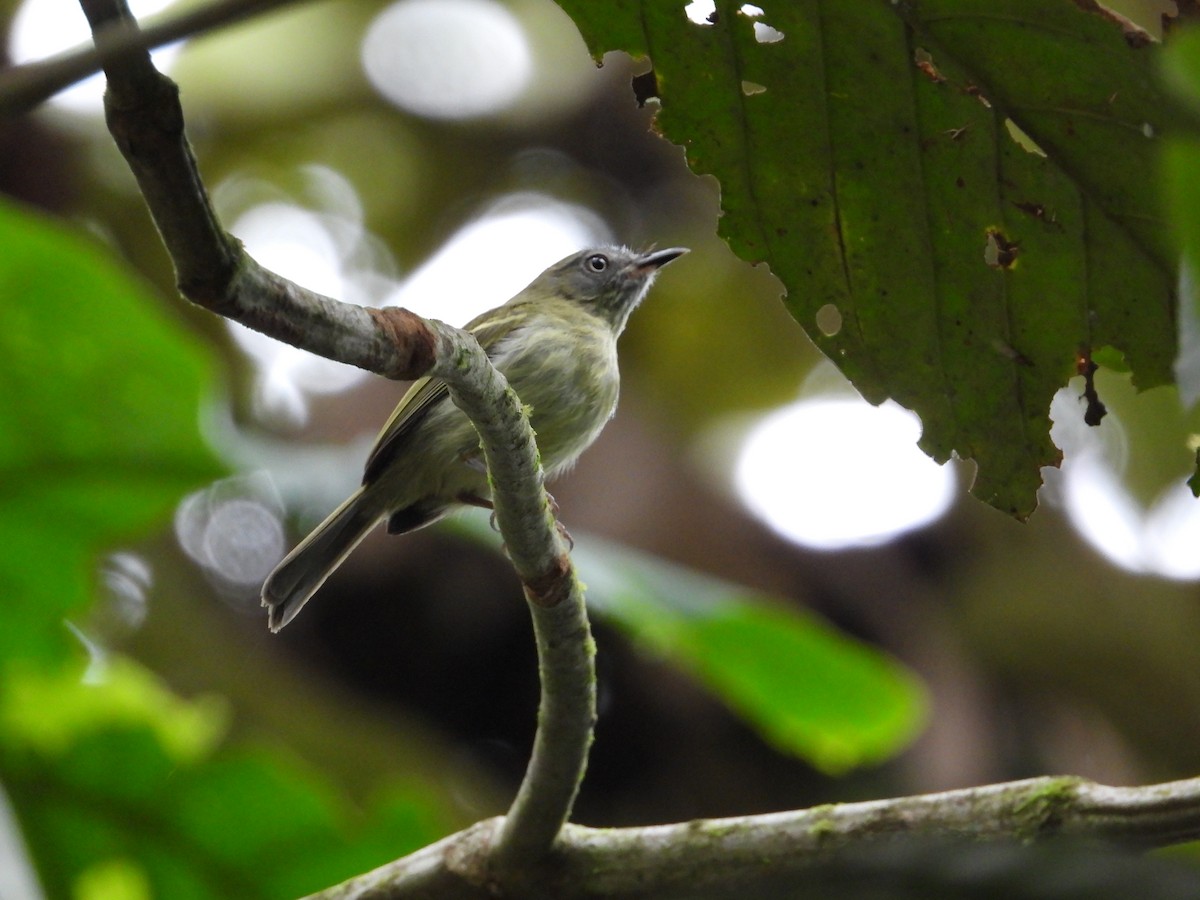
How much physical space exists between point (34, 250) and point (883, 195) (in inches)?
90.2

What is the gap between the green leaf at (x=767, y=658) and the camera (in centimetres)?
402

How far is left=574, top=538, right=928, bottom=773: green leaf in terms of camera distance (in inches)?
158

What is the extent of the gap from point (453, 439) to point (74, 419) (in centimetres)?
115

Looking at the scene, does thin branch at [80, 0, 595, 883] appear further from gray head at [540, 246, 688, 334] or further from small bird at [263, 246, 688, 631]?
gray head at [540, 246, 688, 334]

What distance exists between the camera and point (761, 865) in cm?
229

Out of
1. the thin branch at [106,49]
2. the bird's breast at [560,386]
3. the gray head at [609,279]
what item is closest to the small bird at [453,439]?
the bird's breast at [560,386]

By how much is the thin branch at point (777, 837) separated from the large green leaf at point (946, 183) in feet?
1.71

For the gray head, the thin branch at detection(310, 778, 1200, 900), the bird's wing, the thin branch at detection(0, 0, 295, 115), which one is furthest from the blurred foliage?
the gray head

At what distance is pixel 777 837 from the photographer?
2295 millimetres

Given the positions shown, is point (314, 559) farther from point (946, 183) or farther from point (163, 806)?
point (946, 183)

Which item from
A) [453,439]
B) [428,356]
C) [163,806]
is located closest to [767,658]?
[453,439]

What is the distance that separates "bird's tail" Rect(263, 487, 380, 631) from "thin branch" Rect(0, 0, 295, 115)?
288 cm

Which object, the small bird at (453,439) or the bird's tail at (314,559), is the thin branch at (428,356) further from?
the small bird at (453,439)

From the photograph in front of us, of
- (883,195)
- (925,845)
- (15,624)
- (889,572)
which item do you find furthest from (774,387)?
(925,845)
